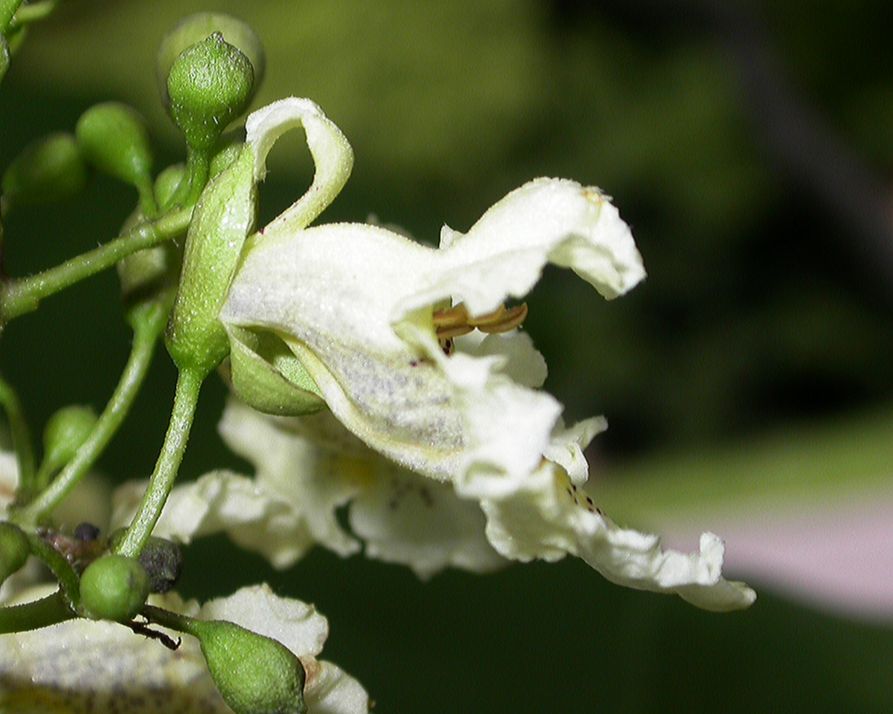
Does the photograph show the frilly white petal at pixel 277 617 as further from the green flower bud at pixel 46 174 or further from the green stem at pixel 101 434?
the green flower bud at pixel 46 174

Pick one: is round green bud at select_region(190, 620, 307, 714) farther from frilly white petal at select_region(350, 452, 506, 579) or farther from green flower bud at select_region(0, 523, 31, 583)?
frilly white petal at select_region(350, 452, 506, 579)

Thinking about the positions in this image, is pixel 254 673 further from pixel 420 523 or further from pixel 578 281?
pixel 578 281

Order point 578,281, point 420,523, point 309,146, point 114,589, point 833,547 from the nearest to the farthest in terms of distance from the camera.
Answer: point 114,589 → point 309,146 → point 420,523 → point 833,547 → point 578,281

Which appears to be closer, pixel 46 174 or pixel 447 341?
pixel 447 341

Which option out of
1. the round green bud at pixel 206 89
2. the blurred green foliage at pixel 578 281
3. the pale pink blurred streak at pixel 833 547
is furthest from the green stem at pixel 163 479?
the pale pink blurred streak at pixel 833 547

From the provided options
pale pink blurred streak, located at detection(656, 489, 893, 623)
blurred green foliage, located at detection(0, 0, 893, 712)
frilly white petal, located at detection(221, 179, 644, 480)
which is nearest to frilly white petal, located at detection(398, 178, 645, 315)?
frilly white petal, located at detection(221, 179, 644, 480)

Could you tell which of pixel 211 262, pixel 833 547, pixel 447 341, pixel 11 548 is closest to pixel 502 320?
pixel 447 341

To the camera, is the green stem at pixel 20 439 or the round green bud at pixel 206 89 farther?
the green stem at pixel 20 439
